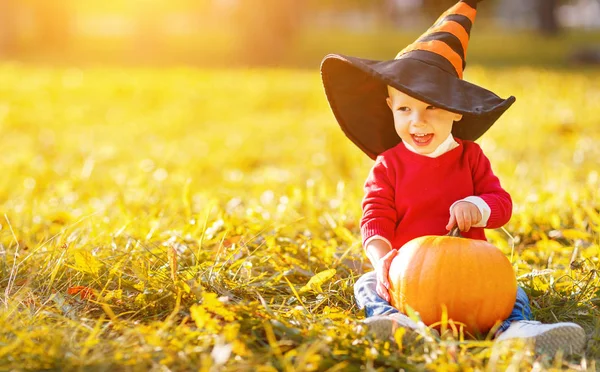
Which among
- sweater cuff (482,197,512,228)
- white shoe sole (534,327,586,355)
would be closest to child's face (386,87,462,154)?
sweater cuff (482,197,512,228)

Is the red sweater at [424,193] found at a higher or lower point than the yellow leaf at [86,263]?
higher

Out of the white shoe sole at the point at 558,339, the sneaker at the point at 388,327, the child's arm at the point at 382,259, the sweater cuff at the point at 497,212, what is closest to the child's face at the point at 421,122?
the sweater cuff at the point at 497,212

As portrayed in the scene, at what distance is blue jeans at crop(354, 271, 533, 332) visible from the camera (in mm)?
2912

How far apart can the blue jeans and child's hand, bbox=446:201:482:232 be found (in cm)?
37

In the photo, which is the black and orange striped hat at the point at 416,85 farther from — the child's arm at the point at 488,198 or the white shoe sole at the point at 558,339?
the white shoe sole at the point at 558,339

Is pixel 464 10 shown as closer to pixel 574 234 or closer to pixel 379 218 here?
pixel 379 218

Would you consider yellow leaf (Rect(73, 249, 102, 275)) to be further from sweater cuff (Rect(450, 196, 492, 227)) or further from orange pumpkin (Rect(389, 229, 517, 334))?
sweater cuff (Rect(450, 196, 492, 227))

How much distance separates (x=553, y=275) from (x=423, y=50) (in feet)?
4.12

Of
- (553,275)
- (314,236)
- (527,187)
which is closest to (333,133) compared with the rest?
(527,187)

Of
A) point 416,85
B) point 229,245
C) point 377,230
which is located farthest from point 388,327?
point 229,245

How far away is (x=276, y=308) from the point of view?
10.2ft

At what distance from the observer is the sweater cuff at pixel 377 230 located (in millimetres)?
3088

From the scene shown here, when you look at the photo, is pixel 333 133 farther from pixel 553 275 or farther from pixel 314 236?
pixel 553 275

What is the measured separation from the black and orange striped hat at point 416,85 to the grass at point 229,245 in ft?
2.00
